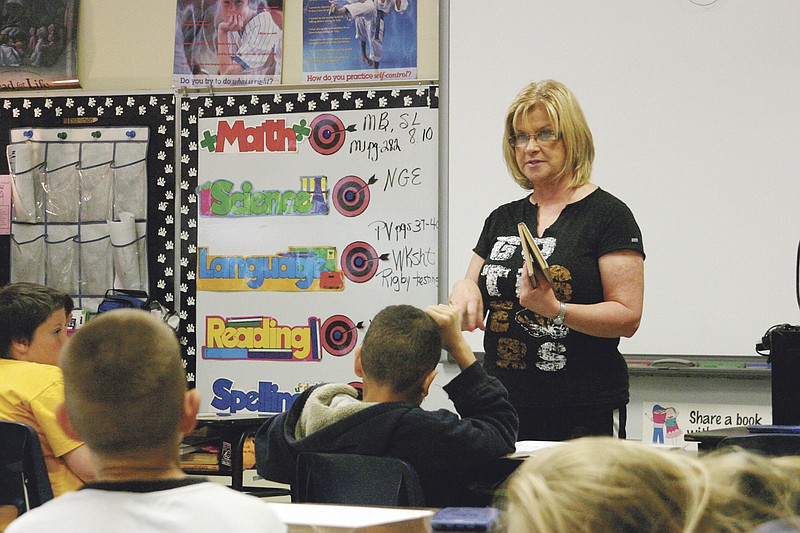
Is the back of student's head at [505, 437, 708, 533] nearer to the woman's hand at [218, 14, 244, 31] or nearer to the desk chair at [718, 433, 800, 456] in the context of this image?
the desk chair at [718, 433, 800, 456]

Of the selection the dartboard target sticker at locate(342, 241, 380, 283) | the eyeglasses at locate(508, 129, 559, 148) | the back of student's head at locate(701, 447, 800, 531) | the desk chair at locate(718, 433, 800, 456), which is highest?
the eyeglasses at locate(508, 129, 559, 148)

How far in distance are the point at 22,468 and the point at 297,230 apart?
2472 millimetres

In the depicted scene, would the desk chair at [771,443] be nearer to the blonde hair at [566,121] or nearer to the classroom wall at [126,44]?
the blonde hair at [566,121]

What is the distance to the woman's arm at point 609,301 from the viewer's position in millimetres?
2174

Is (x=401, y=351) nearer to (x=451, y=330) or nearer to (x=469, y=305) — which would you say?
(x=451, y=330)

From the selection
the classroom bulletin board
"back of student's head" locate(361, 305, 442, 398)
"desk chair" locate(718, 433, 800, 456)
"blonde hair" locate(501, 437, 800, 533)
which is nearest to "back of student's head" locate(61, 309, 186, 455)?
"blonde hair" locate(501, 437, 800, 533)

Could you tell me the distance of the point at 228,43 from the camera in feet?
14.7

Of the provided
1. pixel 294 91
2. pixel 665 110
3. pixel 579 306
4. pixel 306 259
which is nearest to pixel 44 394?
pixel 579 306

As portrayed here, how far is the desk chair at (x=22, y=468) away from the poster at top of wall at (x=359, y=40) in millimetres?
2742

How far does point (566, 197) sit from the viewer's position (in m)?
2.42

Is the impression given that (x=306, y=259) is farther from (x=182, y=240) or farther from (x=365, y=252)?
(x=182, y=240)

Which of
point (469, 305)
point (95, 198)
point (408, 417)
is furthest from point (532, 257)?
point (95, 198)

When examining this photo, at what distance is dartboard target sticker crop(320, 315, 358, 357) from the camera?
14.2ft

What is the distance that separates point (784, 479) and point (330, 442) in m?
1.21
